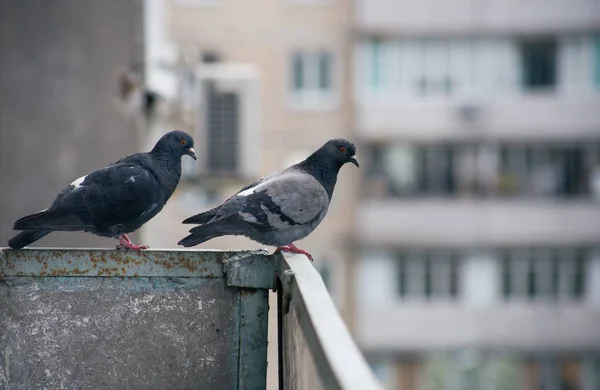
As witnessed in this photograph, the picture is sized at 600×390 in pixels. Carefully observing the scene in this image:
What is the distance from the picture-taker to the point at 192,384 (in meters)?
4.00

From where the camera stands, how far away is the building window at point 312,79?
23.2m

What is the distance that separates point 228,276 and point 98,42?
19.8 feet

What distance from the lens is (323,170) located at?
5.29 m

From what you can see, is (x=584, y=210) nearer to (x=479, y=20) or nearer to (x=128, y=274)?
(x=479, y=20)

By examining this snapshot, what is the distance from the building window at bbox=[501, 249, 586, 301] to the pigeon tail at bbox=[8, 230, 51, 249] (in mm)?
19889

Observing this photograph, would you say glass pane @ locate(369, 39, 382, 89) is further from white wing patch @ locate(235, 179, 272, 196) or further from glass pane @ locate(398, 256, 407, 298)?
white wing patch @ locate(235, 179, 272, 196)

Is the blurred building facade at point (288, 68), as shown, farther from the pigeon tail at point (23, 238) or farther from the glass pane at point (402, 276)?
the pigeon tail at point (23, 238)

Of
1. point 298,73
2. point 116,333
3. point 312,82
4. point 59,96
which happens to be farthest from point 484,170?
Answer: point 116,333

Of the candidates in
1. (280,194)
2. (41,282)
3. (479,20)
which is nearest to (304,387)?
(41,282)

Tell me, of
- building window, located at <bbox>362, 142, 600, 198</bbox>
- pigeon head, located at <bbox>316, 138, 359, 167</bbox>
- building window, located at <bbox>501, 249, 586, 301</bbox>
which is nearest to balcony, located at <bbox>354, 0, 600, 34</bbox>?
building window, located at <bbox>362, 142, 600, 198</bbox>

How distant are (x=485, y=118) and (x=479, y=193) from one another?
1.67 metres

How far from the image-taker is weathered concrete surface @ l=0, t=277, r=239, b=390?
13.0 ft

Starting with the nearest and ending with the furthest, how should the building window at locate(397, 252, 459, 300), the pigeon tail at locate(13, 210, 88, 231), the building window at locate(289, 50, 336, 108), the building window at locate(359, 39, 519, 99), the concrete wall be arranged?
the pigeon tail at locate(13, 210, 88, 231) < the concrete wall < the building window at locate(359, 39, 519, 99) < the building window at locate(289, 50, 336, 108) < the building window at locate(397, 252, 459, 300)

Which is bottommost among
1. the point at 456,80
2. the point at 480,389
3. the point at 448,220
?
the point at 480,389
